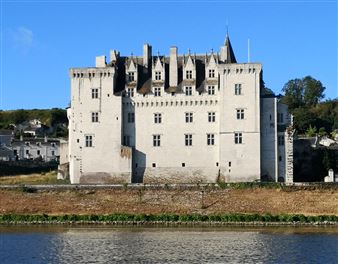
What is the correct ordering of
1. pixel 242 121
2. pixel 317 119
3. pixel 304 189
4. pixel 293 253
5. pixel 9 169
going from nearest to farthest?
pixel 293 253 < pixel 304 189 < pixel 242 121 < pixel 9 169 < pixel 317 119

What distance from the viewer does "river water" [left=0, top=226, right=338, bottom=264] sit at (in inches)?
1227

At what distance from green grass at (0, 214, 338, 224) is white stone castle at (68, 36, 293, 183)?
7659 mm

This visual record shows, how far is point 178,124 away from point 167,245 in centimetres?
2097

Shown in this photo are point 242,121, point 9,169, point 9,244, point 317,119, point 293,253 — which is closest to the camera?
point 293,253

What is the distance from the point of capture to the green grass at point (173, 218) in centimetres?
4522

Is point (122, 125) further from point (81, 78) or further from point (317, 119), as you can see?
point (317, 119)

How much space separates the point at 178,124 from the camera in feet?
181

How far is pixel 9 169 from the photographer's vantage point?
7531 cm

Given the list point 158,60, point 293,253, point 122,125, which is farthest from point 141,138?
point 293,253

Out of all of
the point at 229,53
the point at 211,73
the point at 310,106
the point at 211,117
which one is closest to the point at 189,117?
the point at 211,117

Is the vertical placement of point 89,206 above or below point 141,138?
below

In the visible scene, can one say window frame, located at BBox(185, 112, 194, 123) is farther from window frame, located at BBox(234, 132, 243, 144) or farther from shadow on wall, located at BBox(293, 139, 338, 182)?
shadow on wall, located at BBox(293, 139, 338, 182)

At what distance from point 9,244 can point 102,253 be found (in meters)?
6.21

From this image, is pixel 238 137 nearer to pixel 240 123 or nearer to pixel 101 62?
pixel 240 123
